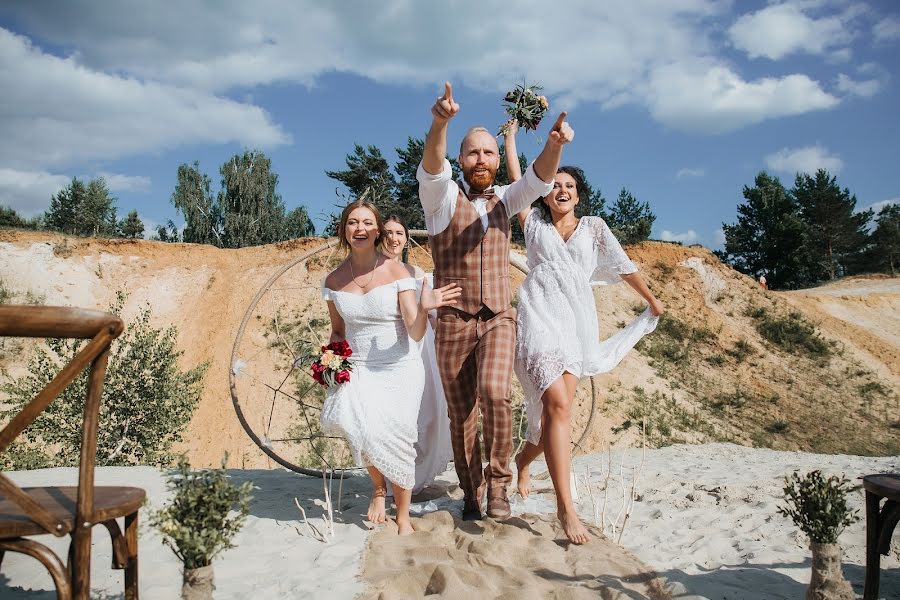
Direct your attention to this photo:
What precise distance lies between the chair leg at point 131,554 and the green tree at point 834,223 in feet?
133

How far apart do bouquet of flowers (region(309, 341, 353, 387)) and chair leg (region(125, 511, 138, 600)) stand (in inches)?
76.0

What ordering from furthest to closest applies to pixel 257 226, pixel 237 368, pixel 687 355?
pixel 257 226 → pixel 687 355 → pixel 237 368

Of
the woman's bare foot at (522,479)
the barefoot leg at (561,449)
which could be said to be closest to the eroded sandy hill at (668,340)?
the woman's bare foot at (522,479)

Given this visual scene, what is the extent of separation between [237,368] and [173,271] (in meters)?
15.6

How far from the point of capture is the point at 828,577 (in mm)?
2867

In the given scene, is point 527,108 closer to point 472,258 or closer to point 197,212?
point 472,258

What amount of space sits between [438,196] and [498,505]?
2013 millimetres

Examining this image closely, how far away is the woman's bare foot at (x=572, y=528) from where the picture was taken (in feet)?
12.7

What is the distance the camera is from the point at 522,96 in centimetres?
487

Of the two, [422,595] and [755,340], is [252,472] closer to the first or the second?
[422,595]

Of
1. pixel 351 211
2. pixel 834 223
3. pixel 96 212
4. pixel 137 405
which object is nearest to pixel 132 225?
pixel 96 212

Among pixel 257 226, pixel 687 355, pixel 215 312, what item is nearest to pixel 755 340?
pixel 687 355

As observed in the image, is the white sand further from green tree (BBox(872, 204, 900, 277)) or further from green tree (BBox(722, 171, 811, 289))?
green tree (BBox(872, 204, 900, 277))

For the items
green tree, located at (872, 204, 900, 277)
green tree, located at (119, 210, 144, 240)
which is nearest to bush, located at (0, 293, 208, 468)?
green tree, located at (119, 210, 144, 240)
